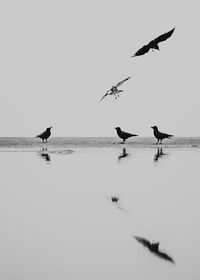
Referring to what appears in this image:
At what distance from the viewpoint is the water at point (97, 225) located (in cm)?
278

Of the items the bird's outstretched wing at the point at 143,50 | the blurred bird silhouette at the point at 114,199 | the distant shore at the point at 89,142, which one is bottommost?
the blurred bird silhouette at the point at 114,199

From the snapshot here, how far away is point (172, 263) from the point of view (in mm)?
2832

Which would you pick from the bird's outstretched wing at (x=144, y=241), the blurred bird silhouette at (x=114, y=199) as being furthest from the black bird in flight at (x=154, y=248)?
the blurred bird silhouette at (x=114, y=199)

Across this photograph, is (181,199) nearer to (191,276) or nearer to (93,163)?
(191,276)

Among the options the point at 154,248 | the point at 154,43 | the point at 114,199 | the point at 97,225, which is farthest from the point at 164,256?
the point at 154,43

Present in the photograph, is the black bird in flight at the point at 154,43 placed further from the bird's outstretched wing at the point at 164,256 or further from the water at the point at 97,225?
the bird's outstretched wing at the point at 164,256

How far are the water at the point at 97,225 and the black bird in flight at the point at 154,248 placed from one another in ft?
0.13

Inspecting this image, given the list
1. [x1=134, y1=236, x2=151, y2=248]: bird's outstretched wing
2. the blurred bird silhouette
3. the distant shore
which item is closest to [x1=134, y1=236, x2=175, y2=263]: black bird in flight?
[x1=134, y1=236, x2=151, y2=248]: bird's outstretched wing

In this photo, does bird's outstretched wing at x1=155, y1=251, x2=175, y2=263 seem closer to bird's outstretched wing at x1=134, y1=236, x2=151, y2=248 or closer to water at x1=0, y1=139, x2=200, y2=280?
water at x1=0, y1=139, x2=200, y2=280

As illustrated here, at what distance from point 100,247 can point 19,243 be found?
0.61 meters

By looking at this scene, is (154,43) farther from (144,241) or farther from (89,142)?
(89,142)

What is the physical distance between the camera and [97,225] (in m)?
3.89

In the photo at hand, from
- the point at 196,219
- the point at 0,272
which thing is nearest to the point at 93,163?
the point at 196,219

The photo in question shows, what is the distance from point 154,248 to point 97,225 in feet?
2.83
